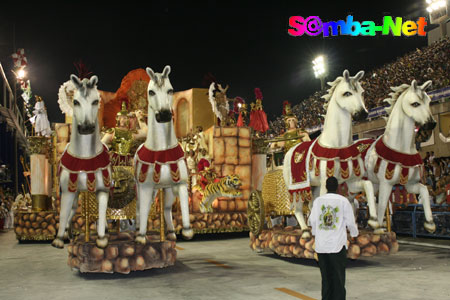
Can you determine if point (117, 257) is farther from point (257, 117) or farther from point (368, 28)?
point (368, 28)

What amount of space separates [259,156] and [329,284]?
32.8 ft

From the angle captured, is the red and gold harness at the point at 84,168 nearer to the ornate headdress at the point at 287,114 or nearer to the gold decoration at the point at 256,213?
the gold decoration at the point at 256,213

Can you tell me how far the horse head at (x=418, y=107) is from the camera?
7.04 meters

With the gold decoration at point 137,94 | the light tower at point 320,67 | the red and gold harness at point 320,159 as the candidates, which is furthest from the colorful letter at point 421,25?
the red and gold harness at point 320,159

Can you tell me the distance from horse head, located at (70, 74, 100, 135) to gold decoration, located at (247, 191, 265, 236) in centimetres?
431

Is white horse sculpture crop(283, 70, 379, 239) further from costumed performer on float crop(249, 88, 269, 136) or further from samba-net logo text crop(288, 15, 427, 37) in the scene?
samba-net logo text crop(288, 15, 427, 37)

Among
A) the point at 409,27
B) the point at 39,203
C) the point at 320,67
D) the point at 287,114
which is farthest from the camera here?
the point at 320,67

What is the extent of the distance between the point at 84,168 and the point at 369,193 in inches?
163

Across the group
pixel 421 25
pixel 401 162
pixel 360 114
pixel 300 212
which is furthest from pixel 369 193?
pixel 421 25

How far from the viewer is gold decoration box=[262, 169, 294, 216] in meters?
9.13

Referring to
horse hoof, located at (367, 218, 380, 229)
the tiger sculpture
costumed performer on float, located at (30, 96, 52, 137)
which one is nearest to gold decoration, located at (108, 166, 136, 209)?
horse hoof, located at (367, 218, 380, 229)

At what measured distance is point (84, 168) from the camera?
679cm

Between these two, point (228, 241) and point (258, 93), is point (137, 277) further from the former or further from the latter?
point (258, 93)

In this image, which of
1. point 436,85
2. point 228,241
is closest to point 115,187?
point 228,241
